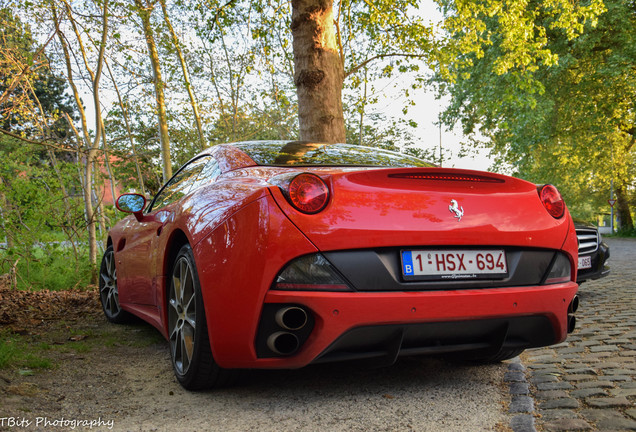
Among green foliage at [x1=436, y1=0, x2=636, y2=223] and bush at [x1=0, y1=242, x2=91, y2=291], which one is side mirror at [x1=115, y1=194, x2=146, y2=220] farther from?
green foliage at [x1=436, y1=0, x2=636, y2=223]

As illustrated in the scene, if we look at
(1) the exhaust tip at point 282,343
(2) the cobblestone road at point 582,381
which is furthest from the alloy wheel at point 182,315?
(2) the cobblestone road at point 582,381

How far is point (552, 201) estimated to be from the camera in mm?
3076

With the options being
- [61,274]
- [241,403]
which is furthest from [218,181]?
[61,274]

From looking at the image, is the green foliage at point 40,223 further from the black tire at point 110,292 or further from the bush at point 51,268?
the black tire at point 110,292

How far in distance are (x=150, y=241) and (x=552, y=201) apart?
8.54ft

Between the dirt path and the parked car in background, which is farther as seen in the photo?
the parked car in background

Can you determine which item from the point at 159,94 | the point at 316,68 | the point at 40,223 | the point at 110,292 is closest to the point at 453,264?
the point at 110,292

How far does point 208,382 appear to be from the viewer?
296 cm

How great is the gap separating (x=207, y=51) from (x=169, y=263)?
16.8m

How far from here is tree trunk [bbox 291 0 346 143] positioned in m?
7.90

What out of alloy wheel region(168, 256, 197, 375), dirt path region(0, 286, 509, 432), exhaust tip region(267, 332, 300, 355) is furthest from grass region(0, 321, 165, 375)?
exhaust tip region(267, 332, 300, 355)

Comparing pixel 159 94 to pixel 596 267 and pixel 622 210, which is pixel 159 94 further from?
pixel 622 210

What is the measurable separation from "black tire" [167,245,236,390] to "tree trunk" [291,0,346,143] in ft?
16.3

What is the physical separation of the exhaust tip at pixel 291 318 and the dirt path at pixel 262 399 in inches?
16.5
